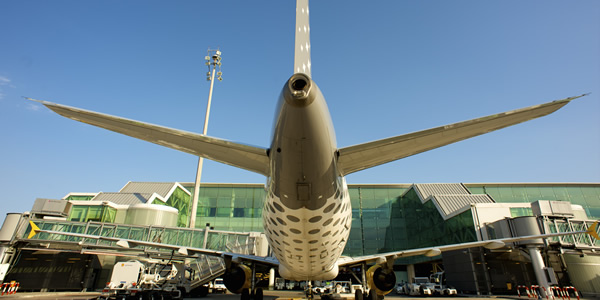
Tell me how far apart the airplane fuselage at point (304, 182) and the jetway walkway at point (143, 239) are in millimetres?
16847

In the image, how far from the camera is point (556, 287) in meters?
20.8

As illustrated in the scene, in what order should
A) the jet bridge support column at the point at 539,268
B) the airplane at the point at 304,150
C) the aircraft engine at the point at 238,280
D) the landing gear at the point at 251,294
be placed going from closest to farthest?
the airplane at the point at 304,150
the aircraft engine at the point at 238,280
the landing gear at the point at 251,294
the jet bridge support column at the point at 539,268

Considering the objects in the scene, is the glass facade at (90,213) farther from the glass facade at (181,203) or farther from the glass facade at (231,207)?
the glass facade at (231,207)

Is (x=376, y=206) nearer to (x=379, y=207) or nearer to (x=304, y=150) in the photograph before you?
(x=379, y=207)

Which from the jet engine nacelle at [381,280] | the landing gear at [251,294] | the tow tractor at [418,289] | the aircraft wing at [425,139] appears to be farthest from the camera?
the tow tractor at [418,289]

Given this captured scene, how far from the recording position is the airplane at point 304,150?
3.99 m

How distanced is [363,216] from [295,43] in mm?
38853

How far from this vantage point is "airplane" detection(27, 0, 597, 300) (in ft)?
13.1

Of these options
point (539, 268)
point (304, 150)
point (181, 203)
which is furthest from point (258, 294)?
point (181, 203)

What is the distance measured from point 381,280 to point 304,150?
943 cm

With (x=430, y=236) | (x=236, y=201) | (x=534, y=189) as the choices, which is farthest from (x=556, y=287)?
(x=236, y=201)

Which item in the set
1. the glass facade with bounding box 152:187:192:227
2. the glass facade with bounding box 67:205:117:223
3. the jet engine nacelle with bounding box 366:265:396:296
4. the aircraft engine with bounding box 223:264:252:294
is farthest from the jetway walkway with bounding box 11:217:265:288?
the glass facade with bounding box 152:187:192:227

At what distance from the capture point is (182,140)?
14.8 feet

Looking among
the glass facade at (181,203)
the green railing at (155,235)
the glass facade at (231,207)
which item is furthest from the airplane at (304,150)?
the glass facade at (181,203)
